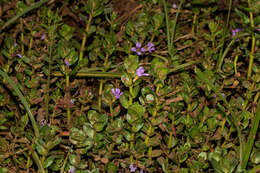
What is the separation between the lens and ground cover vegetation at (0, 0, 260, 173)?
54.4 inches

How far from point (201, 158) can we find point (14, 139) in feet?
2.43

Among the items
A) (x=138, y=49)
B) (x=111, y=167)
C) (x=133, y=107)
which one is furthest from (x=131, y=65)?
(x=138, y=49)

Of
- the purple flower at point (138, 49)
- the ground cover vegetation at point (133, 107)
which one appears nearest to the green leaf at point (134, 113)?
the ground cover vegetation at point (133, 107)

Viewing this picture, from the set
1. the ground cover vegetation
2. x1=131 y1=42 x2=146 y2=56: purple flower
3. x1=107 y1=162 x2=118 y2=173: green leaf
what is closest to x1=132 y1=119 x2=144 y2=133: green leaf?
the ground cover vegetation

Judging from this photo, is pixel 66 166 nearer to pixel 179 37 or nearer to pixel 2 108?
pixel 2 108

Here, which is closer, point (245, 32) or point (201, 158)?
point (201, 158)

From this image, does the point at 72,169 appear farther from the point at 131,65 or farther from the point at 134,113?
the point at 131,65

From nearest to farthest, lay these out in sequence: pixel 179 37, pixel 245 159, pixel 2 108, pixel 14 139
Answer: pixel 245 159
pixel 14 139
pixel 2 108
pixel 179 37

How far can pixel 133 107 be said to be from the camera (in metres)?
1.35

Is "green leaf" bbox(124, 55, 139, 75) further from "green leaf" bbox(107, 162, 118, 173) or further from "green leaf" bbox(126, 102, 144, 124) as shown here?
"green leaf" bbox(107, 162, 118, 173)

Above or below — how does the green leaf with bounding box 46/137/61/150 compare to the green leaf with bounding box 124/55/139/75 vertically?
below

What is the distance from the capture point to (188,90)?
1.55m

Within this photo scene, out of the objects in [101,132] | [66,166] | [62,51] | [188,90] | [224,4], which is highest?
[224,4]

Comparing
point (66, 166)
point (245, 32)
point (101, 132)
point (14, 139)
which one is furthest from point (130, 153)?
point (245, 32)
